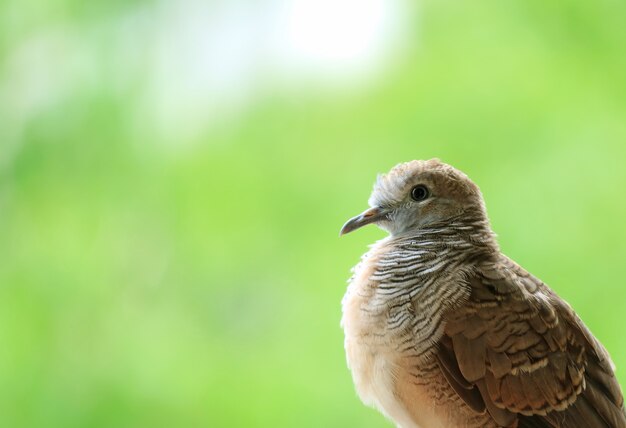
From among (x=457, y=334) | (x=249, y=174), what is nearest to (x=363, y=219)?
(x=457, y=334)

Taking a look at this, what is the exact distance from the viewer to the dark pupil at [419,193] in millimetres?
1242

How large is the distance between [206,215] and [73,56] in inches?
17.0

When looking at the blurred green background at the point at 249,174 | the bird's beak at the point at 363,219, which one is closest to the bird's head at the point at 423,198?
the bird's beak at the point at 363,219

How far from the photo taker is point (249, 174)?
1.92 metres

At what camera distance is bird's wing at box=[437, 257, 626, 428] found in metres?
1.12

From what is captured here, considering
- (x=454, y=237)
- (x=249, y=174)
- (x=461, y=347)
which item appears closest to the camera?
(x=461, y=347)

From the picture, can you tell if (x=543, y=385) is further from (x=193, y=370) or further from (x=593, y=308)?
(x=193, y=370)

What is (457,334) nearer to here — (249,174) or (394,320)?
(394,320)

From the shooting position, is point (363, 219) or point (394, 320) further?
point (363, 219)

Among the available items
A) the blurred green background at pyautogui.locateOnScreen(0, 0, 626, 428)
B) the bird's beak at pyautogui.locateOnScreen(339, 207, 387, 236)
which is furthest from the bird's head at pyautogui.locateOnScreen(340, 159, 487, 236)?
the blurred green background at pyautogui.locateOnScreen(0, 0, 626, 428)

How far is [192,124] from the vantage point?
1917 mm

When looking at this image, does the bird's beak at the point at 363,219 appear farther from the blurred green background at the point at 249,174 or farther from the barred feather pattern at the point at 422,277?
the blurred green background at the point at 249,174

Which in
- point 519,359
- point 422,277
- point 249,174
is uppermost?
point 249,174

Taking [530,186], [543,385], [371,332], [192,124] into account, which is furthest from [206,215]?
[543,385]
